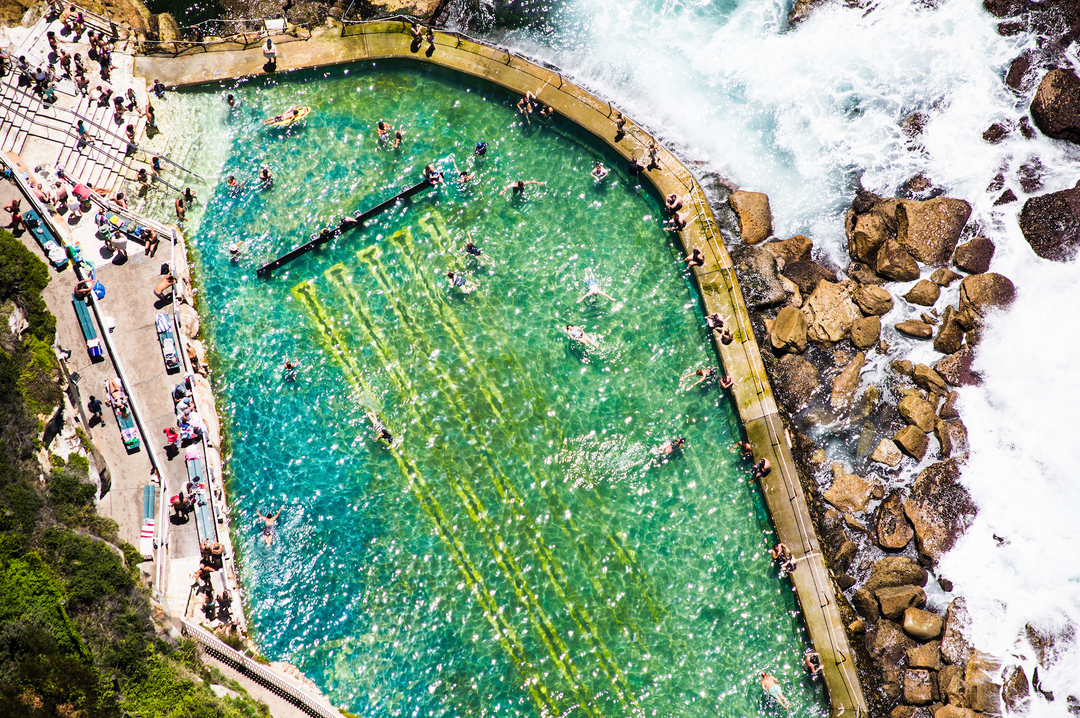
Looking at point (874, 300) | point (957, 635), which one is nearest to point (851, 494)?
point (957, 635)

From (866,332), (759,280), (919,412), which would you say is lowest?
(919,412)

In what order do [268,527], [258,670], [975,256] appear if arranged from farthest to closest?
[975,256] < [268,527] < [258,670]

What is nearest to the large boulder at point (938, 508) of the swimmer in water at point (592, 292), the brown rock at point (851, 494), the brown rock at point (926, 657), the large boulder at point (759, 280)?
the brown rock at point (851, 494)

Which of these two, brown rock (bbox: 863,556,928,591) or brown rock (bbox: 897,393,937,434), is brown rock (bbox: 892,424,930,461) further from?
brown rock (bbox: 863,556,928,591)

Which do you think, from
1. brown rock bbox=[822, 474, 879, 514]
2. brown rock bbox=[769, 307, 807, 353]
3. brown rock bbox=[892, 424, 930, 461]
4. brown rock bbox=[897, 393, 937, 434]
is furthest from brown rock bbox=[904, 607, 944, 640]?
brown rock bbox=[769, 307, 807, 353]

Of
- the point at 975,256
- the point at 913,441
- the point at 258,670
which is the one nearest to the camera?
the point at 258,670

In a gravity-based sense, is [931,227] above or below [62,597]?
above

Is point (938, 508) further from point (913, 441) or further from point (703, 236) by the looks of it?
point (703, 236)
